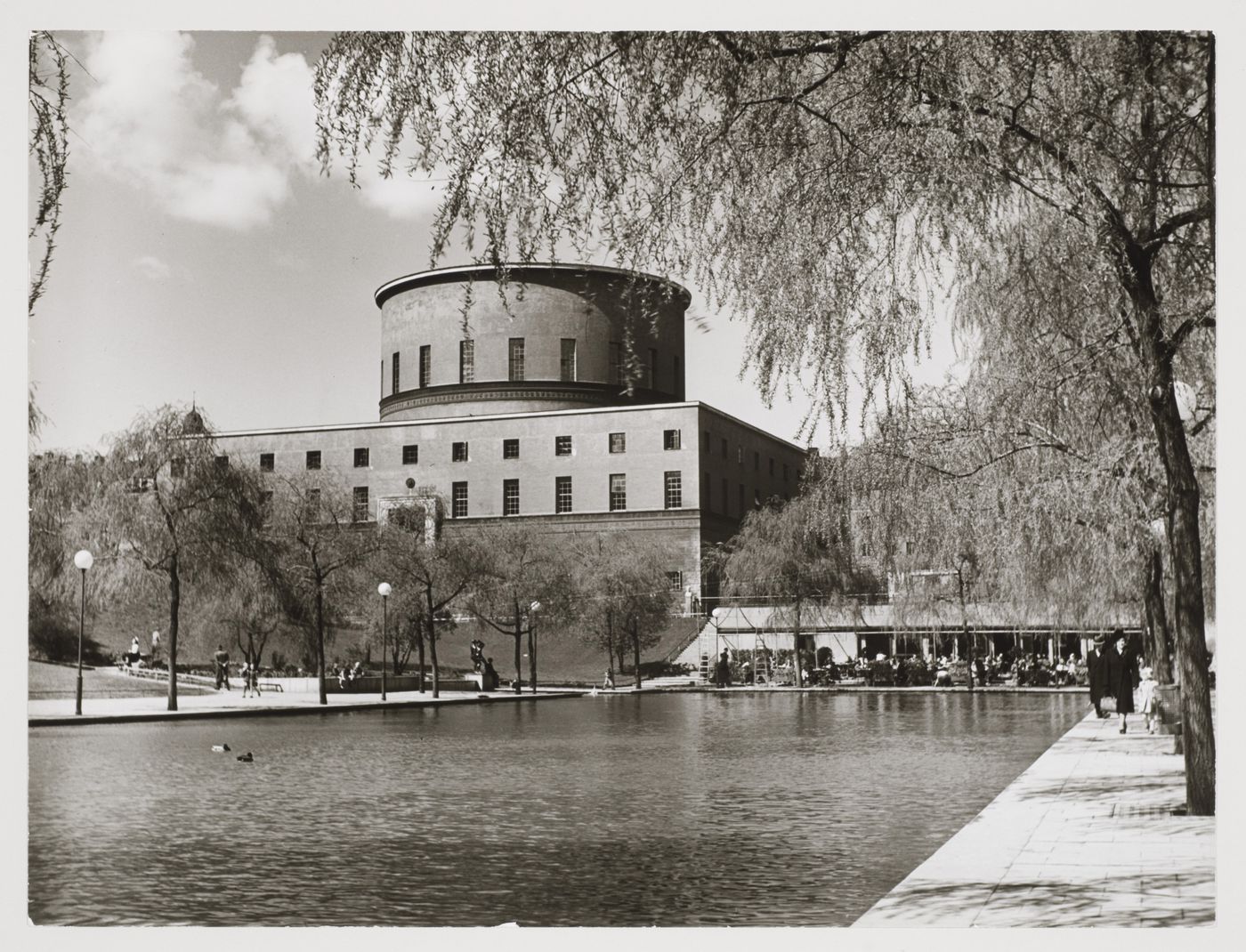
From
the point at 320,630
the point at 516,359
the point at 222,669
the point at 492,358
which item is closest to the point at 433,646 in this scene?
the point at 320,630

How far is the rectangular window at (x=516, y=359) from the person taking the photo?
42.7m

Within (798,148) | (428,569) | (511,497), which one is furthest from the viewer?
(511,497)

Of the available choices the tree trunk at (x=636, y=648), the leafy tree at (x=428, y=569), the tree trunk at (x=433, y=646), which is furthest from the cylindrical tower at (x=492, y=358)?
the tree trunk at (x=636, y=648)

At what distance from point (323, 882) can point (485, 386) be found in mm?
40636

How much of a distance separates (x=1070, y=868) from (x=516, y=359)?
38.6m

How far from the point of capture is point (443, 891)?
315 inches

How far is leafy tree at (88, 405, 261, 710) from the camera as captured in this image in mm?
26812

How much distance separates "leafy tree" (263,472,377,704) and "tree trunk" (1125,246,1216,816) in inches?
895

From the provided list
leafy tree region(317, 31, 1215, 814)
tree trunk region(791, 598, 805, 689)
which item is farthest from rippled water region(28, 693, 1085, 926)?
tree trunk region(791, 598, 805, 689)

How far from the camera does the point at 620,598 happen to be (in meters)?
44.0

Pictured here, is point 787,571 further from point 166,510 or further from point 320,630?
point 166,510


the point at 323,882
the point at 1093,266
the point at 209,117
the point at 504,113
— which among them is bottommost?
the point at 323,882

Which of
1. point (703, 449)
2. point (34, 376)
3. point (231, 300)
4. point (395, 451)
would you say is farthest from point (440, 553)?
point (34, 376)

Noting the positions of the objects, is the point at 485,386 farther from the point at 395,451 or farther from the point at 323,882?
the point at 323,882
